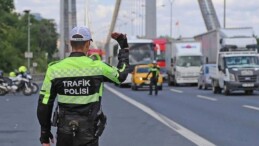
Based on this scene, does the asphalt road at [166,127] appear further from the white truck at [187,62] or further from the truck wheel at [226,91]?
the white truck at [187,62]

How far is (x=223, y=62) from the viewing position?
33406 mm

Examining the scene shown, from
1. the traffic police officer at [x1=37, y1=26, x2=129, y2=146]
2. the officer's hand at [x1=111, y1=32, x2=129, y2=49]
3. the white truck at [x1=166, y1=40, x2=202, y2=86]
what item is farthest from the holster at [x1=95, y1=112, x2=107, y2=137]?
the white truck at [x1=166, y1=40, x2=202, y2=86]

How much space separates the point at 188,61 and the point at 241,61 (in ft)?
55.6

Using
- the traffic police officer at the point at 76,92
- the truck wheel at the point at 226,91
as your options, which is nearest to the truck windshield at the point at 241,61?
the truck wheel at the point at 226,91

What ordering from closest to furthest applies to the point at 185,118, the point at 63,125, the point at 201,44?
the point at 63,125 < the point at 185,118 < the point at 201,44

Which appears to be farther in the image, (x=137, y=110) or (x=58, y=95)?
(x=137, y=110)

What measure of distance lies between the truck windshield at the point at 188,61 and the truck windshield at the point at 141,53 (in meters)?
3.03

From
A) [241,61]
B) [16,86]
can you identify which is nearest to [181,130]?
[241,61]

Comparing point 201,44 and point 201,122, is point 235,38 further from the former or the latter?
point 201,122

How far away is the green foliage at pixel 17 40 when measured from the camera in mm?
73000

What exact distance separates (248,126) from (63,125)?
36.5ft

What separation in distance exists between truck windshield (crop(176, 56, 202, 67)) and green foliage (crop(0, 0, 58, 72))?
2672 centimetres

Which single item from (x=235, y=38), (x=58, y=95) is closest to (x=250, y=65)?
(x=235, y=38)

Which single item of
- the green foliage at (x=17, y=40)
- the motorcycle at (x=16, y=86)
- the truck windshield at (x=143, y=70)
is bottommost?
the motorcycle at (x=16, y=86)
